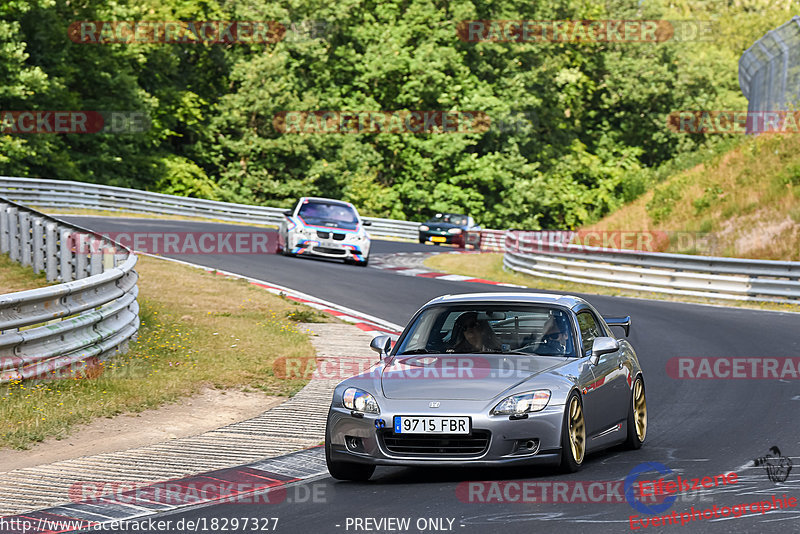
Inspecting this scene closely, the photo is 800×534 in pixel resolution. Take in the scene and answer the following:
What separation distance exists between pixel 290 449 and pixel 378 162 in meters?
50.6

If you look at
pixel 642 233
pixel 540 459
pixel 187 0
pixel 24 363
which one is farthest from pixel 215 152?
pixel 540 459

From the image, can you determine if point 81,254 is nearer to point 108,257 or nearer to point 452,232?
point 108,257

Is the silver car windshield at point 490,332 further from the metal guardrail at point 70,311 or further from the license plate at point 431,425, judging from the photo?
the metal guardrail at point 70,311

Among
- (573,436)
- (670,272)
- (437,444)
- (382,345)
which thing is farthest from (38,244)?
(670,272)

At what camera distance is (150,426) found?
1030 cm

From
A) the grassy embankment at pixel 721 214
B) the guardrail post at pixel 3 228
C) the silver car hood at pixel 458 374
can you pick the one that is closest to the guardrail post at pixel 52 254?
the guardrail post at pixel 3 228

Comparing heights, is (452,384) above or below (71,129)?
below

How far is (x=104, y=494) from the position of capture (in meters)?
7.65

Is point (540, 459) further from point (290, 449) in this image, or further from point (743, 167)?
point (743, 167)
